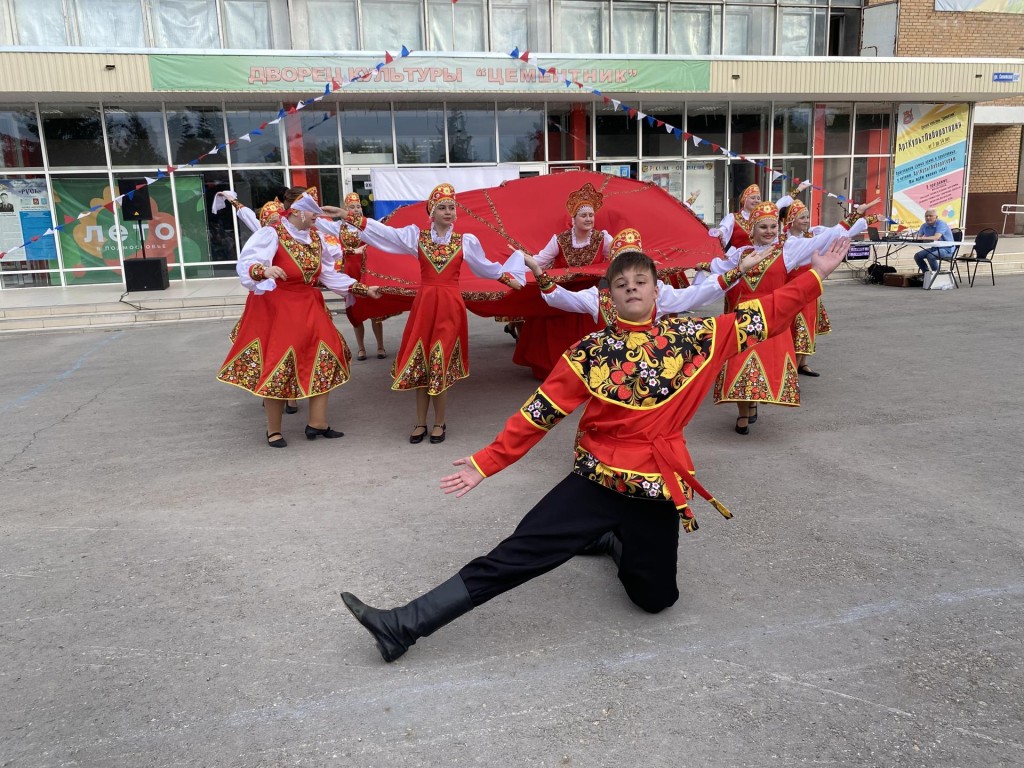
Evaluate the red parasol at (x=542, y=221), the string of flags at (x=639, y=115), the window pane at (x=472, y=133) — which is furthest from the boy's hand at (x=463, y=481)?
the window pane at (x=472, y=133)

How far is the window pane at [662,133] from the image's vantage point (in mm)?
17312

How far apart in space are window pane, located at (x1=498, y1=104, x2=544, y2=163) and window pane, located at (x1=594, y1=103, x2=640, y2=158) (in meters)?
1.40

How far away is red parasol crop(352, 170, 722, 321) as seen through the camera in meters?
7.12

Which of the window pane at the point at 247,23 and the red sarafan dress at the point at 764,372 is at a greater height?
the window pane at the point at 247,23

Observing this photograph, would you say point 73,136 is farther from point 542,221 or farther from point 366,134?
point 542,221

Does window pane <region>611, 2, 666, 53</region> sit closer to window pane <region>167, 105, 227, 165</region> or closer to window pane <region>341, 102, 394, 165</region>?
window pane <region>341, 102, 394, 165</region>

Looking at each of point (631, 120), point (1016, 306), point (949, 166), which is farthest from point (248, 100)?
point (949, 166)

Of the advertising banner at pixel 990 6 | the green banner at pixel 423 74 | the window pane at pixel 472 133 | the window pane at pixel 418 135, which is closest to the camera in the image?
the green banner at pixel 423 74

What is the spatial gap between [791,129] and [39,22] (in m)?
16.6

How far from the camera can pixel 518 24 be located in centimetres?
1717

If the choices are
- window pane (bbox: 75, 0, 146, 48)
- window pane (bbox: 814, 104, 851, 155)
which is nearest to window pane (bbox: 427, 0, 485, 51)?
window pane (bbox: 75, 0, 146, 48)

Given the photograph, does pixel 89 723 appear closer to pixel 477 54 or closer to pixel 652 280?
pixel 652 280

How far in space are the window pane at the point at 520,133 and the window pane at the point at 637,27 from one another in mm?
2938

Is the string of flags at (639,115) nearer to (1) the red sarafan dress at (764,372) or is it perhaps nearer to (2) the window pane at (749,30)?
(2) the window pane at (749,30)
